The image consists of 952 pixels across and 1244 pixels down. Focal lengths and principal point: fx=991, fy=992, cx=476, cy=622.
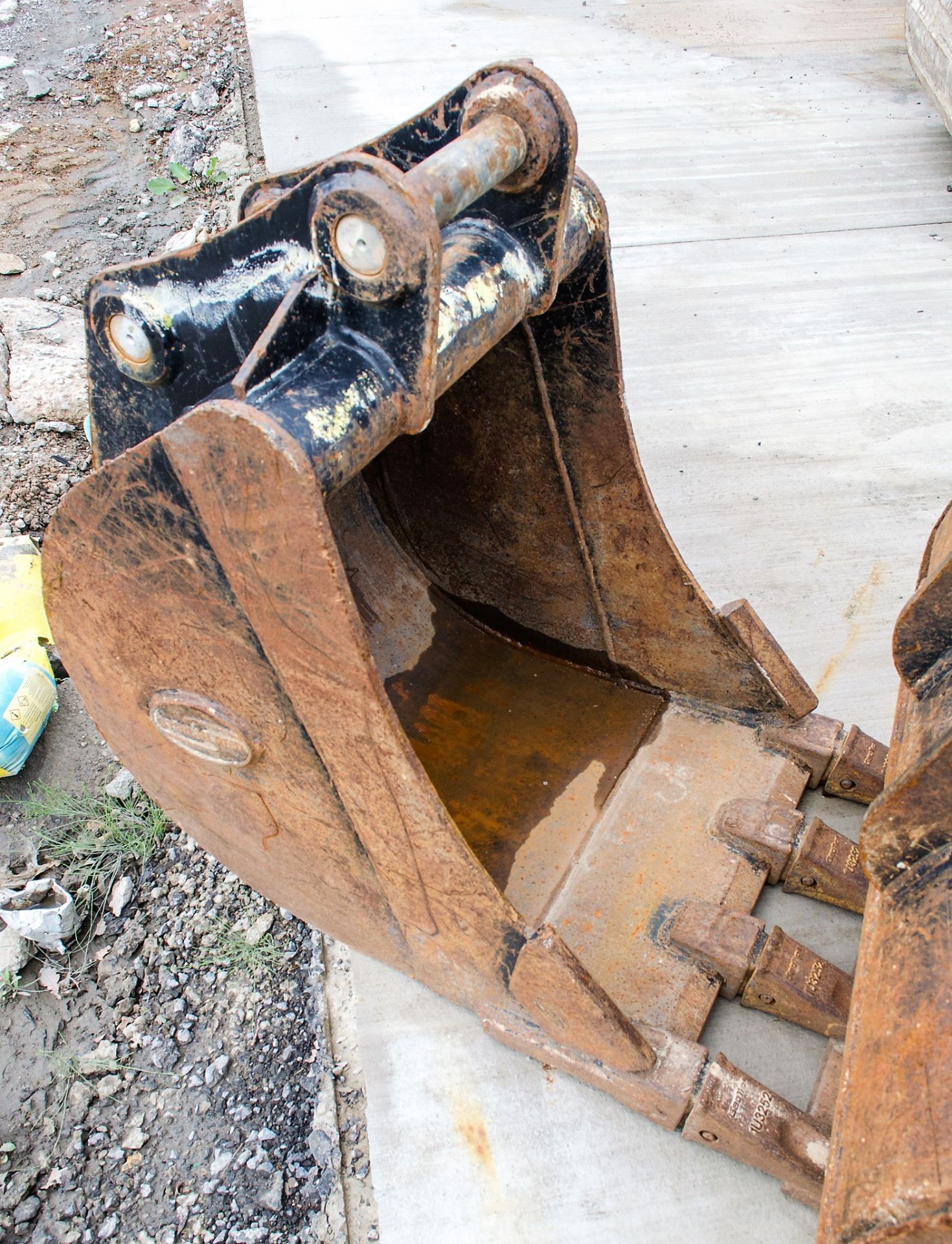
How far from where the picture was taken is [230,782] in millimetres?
1673

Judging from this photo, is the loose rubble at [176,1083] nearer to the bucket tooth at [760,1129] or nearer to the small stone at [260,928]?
the small stone at [260,928]

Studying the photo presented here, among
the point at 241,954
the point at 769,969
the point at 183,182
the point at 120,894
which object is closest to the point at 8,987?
the point at 120,894

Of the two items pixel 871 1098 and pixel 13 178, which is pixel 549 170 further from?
pixel 13 178

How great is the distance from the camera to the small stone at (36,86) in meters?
6.04

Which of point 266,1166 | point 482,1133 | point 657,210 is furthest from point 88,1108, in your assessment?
point 657,210

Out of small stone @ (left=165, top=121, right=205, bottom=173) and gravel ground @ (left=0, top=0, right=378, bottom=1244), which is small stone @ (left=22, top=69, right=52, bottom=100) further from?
gravel ground @ (left=0, top=0, right=378, bottom=1244)

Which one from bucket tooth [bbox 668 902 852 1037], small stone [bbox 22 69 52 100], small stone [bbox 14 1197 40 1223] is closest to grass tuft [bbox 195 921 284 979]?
small stone [bbox 14 1197 40 1223]

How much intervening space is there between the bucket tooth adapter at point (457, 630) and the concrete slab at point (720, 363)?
0.14 m

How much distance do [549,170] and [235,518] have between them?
0.69m

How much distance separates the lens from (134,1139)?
1933 mm

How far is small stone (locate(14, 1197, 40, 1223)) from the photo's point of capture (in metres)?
1.83

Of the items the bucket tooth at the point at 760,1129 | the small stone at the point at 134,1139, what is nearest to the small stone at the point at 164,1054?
the small stone at the point at 134,1139

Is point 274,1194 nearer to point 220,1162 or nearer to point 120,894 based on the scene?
point 220,1162

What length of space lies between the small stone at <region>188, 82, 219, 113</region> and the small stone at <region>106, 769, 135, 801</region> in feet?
15.0
